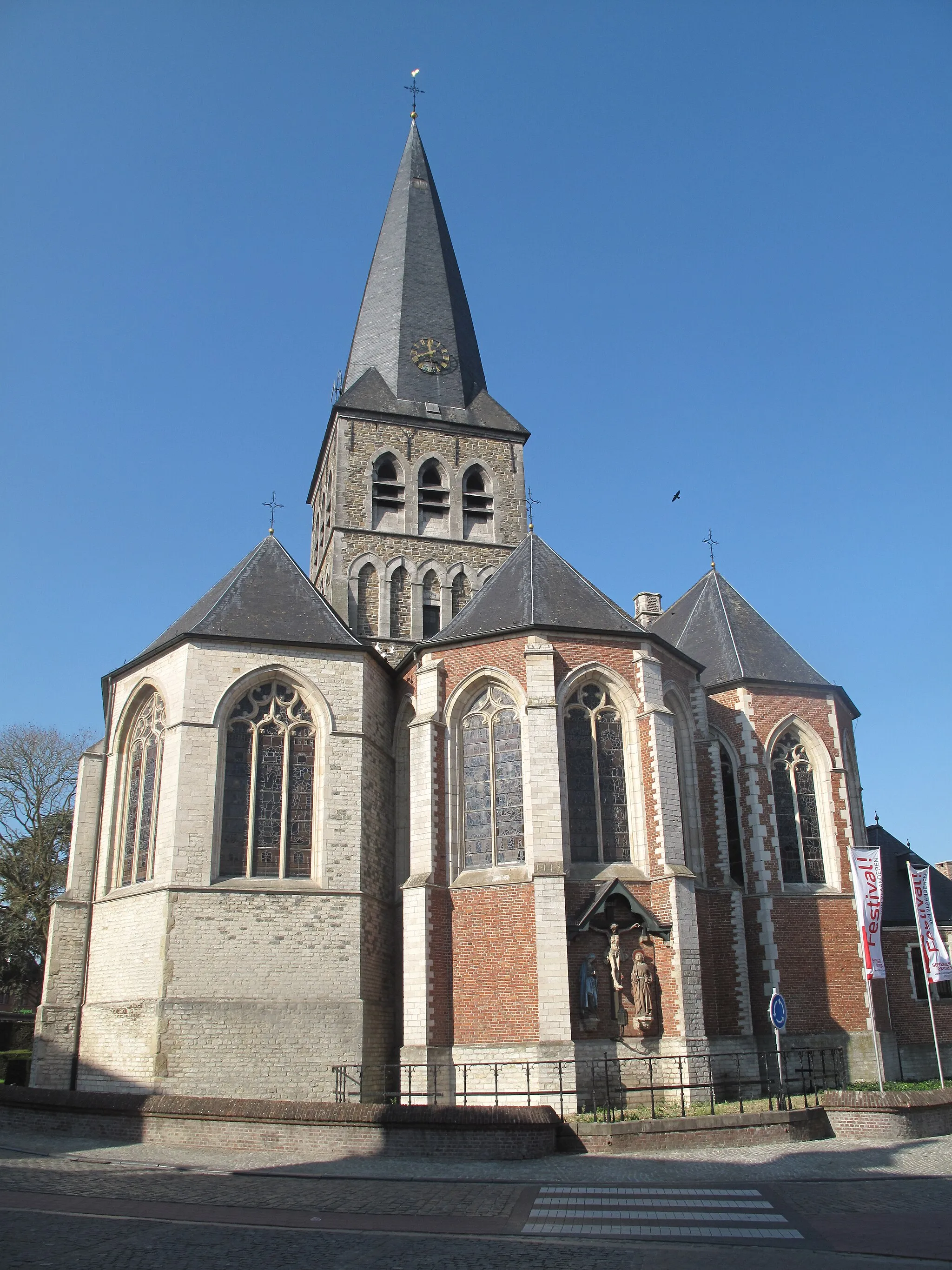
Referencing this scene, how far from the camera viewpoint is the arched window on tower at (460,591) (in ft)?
95.1

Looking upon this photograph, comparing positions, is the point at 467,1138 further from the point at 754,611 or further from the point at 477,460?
the point at 477,460

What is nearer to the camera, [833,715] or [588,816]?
[588,816]

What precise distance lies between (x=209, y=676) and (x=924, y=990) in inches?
647

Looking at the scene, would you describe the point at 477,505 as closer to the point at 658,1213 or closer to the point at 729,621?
the point at 729,621

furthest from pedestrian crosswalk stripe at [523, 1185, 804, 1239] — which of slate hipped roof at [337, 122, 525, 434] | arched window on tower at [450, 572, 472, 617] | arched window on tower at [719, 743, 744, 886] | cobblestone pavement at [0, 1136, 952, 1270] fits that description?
slate hipped roof at [337, 122, 525, 434]

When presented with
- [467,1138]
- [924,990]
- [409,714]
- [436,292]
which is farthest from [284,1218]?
[436,292]

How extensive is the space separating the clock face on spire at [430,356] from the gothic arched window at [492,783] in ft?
51.1

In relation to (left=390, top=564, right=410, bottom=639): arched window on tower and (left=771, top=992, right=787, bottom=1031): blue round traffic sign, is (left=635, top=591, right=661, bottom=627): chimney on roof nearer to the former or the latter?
(left=390, top=564, right=410, bottom=639): arched window on tower

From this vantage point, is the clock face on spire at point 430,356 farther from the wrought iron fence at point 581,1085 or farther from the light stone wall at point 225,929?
the wrought iron fence at point 581,1085

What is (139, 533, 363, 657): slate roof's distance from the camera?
2030 centimetres

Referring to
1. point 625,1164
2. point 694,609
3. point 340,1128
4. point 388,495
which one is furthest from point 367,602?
point 625,1164

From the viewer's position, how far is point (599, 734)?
1970cm

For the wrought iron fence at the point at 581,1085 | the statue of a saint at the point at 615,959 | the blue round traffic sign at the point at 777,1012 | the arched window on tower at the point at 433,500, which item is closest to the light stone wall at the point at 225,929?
the wrought iron fence at the point at 581,1085

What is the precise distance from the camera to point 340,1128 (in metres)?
14.1
